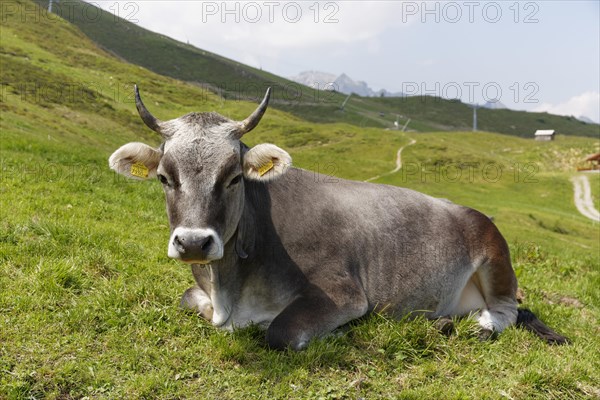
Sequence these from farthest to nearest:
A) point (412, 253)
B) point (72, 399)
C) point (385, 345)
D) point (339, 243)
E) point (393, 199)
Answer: point (393, 199)
point (412, 253)
point (339, 243)
point (385, 345)
point (72, 399)

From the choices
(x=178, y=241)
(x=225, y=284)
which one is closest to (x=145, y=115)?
(x=178, y=241)

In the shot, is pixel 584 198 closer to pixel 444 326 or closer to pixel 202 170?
pixel 444 326

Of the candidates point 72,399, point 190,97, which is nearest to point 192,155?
point 72,399

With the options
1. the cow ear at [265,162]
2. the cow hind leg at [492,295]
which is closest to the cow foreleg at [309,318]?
the cow ear at [265,162]

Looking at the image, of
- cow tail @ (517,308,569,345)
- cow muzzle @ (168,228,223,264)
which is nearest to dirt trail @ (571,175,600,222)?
cow tail @ (517,308,569,345)

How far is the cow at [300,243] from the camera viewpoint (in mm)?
5914

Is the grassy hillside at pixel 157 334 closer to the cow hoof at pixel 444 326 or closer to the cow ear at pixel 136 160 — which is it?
the cow hoof at pixel 444 326

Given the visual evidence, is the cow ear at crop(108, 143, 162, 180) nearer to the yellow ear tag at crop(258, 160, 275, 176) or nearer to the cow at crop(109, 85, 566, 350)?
the cow at crop(109, 85, 566, 350)

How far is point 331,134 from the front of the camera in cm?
8306

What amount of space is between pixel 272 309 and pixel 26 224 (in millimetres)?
4680

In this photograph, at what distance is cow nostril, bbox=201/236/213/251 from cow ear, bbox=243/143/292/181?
122 cm

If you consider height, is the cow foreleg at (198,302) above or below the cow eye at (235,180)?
below

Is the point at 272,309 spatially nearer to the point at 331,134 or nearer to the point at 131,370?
the point at 131,370

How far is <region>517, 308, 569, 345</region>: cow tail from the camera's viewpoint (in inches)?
298
